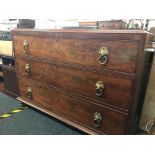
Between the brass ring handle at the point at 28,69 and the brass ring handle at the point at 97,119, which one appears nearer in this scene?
the brass ring handle at the point at 97,119

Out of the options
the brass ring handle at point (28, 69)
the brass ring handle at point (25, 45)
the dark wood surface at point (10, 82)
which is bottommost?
the dark wood surface at point (10, 82)

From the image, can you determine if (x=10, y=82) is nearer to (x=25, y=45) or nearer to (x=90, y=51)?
(x=25, y=45)

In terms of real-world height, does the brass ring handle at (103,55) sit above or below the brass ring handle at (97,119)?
above

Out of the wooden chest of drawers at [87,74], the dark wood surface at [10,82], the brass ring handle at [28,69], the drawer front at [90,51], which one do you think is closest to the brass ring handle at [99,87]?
the wooden chest of drawers at [87,74]

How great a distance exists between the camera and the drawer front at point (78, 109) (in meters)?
1.00

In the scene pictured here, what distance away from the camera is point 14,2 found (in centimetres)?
108

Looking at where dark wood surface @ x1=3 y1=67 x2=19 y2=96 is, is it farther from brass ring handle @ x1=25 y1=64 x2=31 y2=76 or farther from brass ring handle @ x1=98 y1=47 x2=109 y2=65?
brass ring handle @ x1=98 y1=47 x2=109 y2=65

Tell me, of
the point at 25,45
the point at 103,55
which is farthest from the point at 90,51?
the point at 25,45

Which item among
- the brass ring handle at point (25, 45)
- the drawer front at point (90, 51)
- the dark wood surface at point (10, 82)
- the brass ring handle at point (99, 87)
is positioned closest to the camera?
the drawer front at point (90, 51)

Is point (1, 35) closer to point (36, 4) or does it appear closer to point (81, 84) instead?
point (36, 4)

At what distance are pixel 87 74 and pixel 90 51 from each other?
0.16 meters

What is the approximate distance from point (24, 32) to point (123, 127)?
1.13m

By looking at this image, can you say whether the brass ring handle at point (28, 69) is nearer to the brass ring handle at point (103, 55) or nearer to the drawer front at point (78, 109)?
the drawer front at point (78, 109)
